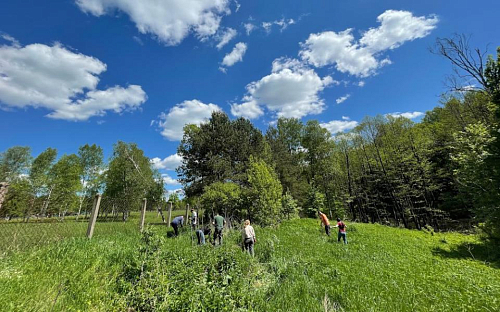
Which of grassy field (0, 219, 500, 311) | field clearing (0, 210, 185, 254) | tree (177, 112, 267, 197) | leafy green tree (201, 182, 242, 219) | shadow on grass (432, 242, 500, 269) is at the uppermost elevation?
tree (177, 112, 267, 197)

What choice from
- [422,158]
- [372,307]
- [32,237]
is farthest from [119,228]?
[422,158]

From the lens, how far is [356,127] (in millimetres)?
29375

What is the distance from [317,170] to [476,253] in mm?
23098

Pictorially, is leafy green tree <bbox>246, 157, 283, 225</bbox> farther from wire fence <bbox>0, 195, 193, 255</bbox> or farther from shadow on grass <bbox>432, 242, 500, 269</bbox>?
shadow on grass <bbox>432, 242, 500, 269</bbox>

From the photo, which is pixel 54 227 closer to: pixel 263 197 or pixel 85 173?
pixel 263 197

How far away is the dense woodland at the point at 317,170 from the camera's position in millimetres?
11812

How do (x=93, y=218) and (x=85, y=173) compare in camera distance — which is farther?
(x=85, y=173)

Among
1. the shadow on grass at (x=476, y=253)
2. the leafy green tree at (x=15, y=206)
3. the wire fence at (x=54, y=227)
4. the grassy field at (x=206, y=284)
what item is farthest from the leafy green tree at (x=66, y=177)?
the shadow on grass at (x=476, y=253)

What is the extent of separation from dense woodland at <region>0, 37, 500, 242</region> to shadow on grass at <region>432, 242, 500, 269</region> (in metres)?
1.20

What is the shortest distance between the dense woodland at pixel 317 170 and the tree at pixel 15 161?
0.13 m

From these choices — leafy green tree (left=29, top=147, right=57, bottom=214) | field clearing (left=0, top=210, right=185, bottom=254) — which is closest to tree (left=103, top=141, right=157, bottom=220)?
leafy green tree (left=29, top=147, right=57, bottom=214)

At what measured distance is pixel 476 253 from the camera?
33.8 ft

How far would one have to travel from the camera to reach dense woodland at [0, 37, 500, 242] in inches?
465

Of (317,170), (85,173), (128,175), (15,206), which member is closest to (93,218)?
(15,206)
